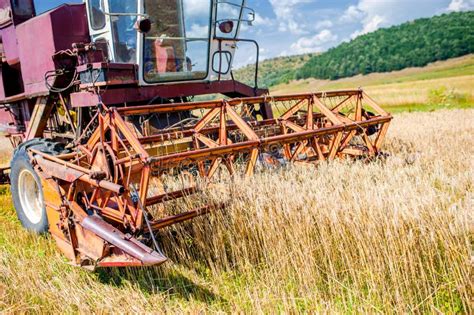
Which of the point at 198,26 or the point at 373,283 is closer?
the point at 373,283

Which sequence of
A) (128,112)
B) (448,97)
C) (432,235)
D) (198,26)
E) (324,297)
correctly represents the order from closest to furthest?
(432,235) → (324,297) → (128,112) → (198,26) → (448,97)

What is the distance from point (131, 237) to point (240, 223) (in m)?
0.80

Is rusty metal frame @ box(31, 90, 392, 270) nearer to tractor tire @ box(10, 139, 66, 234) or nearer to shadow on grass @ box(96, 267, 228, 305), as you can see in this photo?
shadow on grass @ box(96, 267, 228, 305)

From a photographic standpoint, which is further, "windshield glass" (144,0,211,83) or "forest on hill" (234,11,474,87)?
"forest on hill" (234,11,474,87)

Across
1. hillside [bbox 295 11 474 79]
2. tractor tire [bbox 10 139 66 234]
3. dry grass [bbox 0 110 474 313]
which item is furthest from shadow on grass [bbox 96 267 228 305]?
hillside [bbox 295 11 474 79]

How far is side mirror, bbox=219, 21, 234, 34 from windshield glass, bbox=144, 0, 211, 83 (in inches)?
11.3

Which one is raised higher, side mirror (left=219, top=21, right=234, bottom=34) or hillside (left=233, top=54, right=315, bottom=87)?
hillside (left=233, top=54, right=315, bottom=87)

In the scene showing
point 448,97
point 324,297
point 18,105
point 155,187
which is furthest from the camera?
point 448,97

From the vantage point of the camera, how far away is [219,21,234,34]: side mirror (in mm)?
5759

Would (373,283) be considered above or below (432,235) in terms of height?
below

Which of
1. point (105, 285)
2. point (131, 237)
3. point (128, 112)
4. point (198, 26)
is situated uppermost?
point (198, 26)

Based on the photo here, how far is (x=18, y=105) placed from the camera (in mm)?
6066

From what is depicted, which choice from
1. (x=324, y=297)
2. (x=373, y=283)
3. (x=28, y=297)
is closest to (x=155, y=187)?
(x=28, y=297)

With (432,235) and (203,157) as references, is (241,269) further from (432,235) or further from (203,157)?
(432,235)
